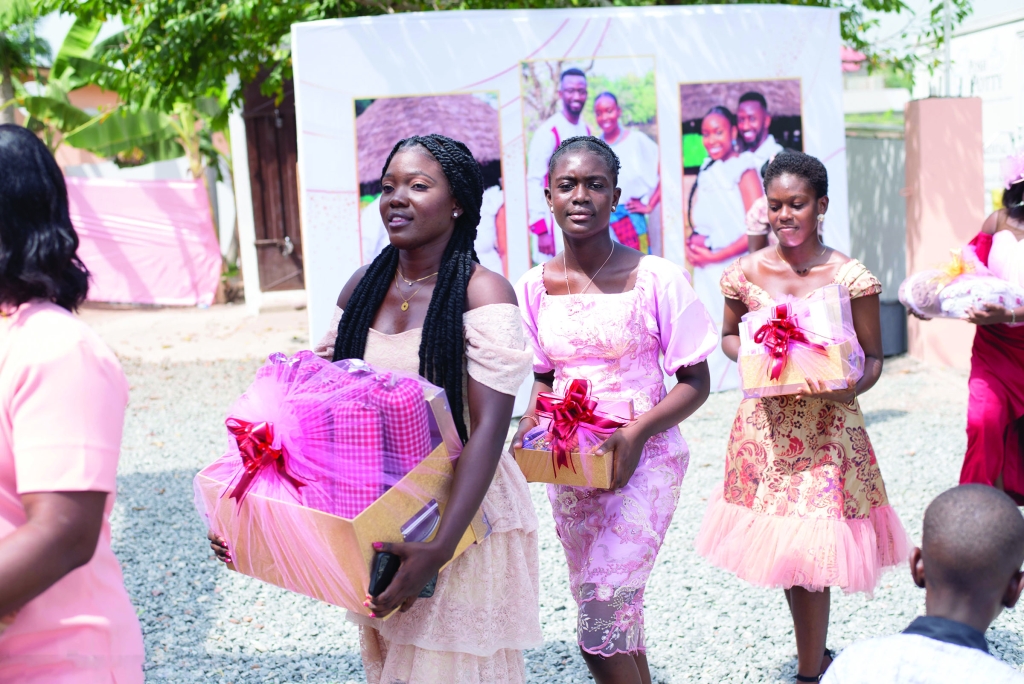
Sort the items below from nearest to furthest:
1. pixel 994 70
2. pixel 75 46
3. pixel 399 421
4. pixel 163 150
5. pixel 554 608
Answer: pixel 399 421 < pixel 554 608 < pixel 994 70 < pixel 75 46 < pixel 163 150

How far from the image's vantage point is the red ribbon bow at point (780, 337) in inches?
140

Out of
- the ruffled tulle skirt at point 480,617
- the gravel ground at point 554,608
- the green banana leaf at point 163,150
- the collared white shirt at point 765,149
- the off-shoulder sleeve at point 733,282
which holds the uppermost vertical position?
the green banana leaf at point 163,150

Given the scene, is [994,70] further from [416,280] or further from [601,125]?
[416,280]

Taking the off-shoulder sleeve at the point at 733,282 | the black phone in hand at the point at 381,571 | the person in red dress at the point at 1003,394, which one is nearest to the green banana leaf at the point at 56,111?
the off-shoulder sleeve at the point at 733,282

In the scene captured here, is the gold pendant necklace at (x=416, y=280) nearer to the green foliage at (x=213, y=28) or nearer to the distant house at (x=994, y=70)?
the green foliage at (x=213, y=28)

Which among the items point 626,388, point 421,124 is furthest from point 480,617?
point 421,124

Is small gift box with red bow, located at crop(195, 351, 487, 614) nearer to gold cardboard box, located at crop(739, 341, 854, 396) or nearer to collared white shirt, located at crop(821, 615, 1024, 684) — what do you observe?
collared white shirt, located at crop(821, 615, 1024, 684)

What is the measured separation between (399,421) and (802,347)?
1895mm

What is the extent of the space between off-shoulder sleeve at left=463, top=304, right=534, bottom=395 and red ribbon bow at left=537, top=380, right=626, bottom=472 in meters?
0.51

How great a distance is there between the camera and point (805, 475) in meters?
3.67

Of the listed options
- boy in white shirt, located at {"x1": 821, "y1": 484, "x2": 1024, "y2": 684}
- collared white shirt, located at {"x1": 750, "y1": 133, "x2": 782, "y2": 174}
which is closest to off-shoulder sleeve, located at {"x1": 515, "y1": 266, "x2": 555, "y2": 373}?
boy in white shirt, located at {"x1": 821, "y1": 484, "x2": 1024, "y2": 684}

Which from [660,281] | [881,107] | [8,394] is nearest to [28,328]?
[8,394]

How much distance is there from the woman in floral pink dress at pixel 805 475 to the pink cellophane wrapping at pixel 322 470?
5.99ft

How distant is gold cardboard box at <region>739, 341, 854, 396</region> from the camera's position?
349cm
